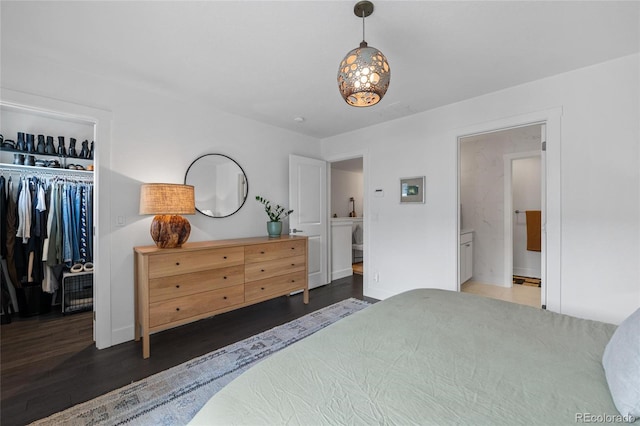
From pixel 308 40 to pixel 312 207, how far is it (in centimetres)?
263

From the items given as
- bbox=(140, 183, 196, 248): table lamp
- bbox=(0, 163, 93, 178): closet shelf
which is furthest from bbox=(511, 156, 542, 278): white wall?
bbox=(0, 163, 93, 178): closet shelf

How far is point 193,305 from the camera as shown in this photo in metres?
2.64

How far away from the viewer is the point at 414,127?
349 centimetres

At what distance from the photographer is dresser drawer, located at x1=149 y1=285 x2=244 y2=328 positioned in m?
2.43

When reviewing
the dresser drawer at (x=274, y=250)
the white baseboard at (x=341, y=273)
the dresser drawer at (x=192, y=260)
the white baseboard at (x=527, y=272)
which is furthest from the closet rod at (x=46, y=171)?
the white baseboard at (x=527, y=272)

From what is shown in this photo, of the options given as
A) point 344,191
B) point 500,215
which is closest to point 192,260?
point 500,215

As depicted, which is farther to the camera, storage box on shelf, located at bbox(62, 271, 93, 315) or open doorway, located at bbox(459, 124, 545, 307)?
open doorway, located at bbox(459, 124, 545, 307)

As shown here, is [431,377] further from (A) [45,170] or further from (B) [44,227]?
(A) [45,170]

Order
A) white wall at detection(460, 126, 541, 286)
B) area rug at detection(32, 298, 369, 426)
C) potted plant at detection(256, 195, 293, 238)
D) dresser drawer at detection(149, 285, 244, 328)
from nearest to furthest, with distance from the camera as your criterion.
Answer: area rug at detection(32, 298, 369, 426) → dresser drawer at detection(149, 285, 244, 328) → potted plant at detection(256, 195, 293, 238) → white wall at detection(460, 126, 541, 286)

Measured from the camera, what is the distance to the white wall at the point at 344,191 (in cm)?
652

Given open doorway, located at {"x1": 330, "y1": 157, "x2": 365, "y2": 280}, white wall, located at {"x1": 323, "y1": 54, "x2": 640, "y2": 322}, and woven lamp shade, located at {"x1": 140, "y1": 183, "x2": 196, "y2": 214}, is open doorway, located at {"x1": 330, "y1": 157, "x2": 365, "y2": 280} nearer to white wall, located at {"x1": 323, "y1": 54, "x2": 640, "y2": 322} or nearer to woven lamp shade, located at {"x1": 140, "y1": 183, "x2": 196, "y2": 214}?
white wall, located at {"x1": 323, "y1": 54, "x2": 640, "y2": 322}

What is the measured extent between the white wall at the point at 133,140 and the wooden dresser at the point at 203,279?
16 centimetres

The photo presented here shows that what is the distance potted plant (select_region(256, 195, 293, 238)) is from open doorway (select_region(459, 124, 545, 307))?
8.42ft

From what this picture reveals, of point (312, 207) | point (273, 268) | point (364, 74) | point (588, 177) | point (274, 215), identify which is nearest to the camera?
point (364, 74)
